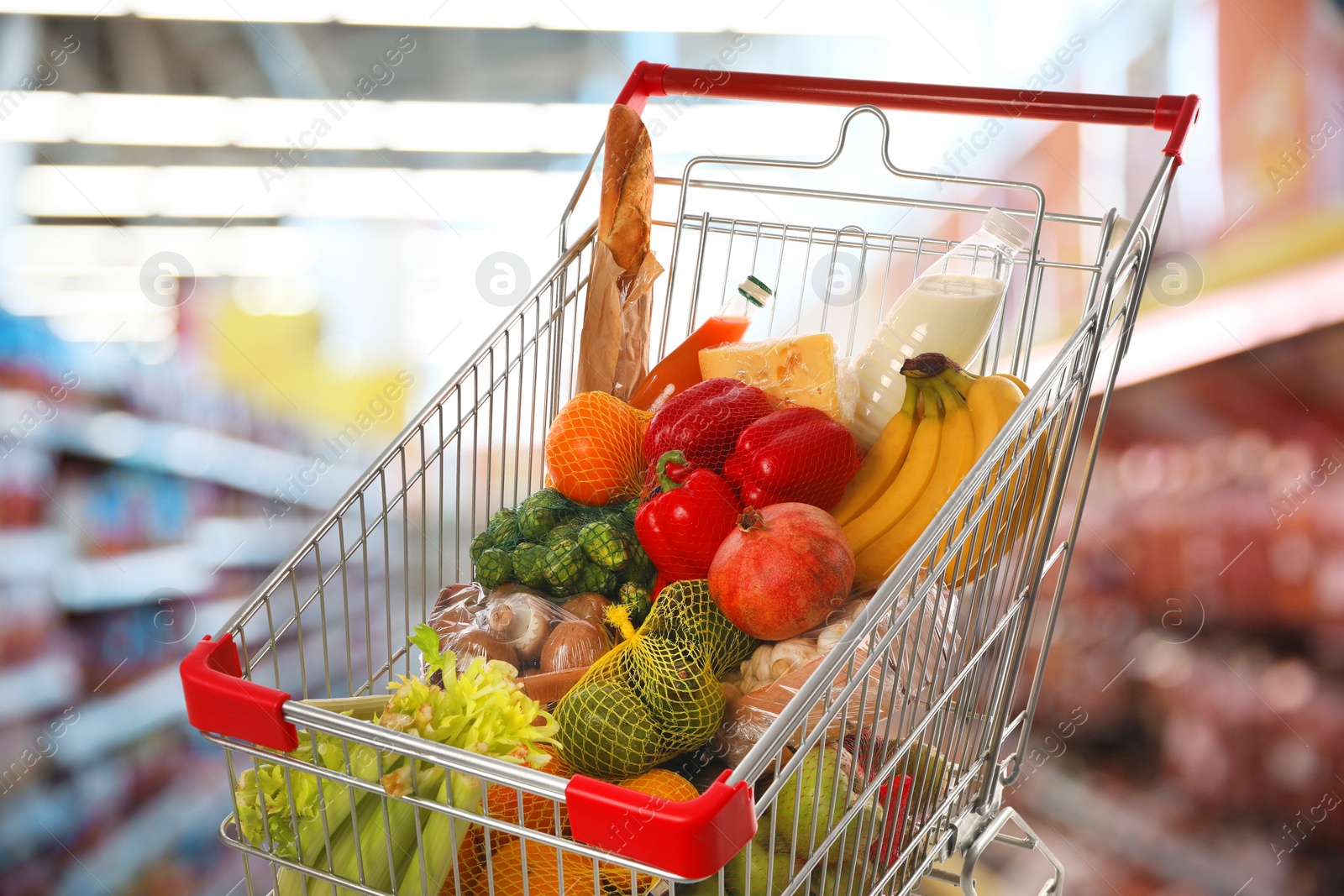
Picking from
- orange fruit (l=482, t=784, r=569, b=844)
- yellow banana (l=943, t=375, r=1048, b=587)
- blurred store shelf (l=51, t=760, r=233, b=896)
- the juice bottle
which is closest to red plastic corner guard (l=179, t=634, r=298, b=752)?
orange fruit (l=482, t=784, r=569, b=844)


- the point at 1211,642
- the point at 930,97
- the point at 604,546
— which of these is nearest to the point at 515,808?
the point at 604,546

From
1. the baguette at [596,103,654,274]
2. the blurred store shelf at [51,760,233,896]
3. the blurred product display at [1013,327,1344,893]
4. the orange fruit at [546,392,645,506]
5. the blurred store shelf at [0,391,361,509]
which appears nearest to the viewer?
the orange fruit at [546,392,645,506]

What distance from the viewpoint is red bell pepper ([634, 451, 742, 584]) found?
117 cm

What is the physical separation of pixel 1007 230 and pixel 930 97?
211mm

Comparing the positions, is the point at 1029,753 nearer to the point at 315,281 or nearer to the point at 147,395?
the point at 315,281

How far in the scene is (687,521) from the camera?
1172mm

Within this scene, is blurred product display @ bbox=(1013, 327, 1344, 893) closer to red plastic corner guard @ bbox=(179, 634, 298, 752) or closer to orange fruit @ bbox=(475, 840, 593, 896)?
orange fruit @ bbox=(475, 840, 593, 896)

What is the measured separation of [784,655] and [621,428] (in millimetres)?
423

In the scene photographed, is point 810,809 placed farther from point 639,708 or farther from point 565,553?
point 565,553

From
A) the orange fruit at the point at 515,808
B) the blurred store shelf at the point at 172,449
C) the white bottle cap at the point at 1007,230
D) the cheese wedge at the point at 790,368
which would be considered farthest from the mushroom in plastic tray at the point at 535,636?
the blurred store shelf at the point at 172,449

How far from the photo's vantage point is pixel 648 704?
1000mm

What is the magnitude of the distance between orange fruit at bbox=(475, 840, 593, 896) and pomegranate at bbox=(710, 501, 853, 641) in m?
0.31

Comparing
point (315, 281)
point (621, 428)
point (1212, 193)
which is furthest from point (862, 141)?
point (315, 281)

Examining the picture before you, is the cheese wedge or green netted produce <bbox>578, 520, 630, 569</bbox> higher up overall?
the cheese wedge
